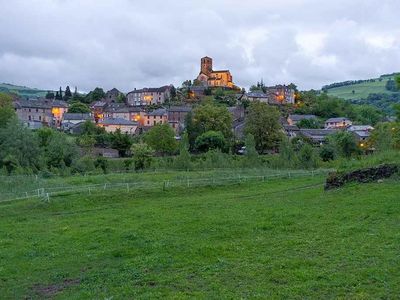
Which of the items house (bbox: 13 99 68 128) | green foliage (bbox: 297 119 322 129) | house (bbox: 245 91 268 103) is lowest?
green foliage (bbox: 297 119 322 129)

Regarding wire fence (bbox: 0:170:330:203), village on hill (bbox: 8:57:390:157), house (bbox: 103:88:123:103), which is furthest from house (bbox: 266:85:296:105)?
wire fence (bbox: 0:170:330:203)


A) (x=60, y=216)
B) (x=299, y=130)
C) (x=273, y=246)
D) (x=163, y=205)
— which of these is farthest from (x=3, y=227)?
(x=299, y=130)

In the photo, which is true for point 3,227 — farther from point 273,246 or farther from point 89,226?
point 273,246

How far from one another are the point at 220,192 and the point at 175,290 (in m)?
26.9

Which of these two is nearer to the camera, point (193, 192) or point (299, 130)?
point (193, 192)

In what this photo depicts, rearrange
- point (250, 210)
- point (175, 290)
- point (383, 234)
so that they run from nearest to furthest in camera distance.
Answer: point (175, 290) → point (383, 234) → point (250, 210)

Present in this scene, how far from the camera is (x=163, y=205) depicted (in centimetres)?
3136

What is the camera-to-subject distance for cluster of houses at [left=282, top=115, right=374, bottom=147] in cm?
11066

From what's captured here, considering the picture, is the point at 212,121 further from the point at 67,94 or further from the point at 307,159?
the point at 67,94

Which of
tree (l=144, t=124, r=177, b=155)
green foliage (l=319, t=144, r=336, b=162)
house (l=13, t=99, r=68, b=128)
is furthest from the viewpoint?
house (l=13, t=99, r=68, b=128)

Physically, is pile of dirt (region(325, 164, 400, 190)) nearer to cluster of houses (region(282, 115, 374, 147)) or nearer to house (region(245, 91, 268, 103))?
cluster of houses (region(282, 115, 374, 147))

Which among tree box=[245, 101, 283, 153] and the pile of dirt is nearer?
the pile of dirt

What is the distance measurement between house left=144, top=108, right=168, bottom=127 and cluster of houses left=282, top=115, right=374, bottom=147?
3495 cm

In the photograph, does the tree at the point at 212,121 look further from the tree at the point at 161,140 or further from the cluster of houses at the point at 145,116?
the tree at the point at 161,140
